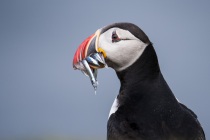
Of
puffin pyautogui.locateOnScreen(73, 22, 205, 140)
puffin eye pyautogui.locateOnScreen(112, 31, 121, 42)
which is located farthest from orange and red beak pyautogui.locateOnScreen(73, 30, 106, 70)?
puffin eye pyautogui.locateOnScreen(112, 31, 121, 42)

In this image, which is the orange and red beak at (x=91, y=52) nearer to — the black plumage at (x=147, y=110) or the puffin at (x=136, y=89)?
the puffin at (x=136, y=89)

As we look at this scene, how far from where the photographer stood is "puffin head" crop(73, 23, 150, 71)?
5.95m

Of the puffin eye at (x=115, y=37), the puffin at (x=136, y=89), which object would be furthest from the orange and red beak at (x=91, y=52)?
the puffin eye at (x=115, y=37)

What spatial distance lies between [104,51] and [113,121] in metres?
0.76

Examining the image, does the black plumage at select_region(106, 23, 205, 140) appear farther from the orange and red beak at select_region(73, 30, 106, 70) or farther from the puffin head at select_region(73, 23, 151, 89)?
the orange and red beak at select_region(73, 30, 106, 70)

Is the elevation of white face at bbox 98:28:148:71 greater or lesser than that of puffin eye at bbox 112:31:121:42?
lesser

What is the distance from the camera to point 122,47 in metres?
5.98

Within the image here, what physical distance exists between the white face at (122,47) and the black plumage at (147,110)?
41 millimetres

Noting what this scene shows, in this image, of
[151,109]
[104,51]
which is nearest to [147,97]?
[151,109]

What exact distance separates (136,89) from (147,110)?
419 mm

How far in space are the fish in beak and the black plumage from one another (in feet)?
0.61

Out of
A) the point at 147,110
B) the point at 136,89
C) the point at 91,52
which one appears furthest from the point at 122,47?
the point at 147,110

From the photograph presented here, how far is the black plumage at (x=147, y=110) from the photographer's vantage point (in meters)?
5.33

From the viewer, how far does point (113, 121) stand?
18.3 ft
